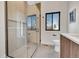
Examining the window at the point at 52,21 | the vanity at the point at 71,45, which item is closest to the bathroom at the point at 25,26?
the window at the point at 52,21

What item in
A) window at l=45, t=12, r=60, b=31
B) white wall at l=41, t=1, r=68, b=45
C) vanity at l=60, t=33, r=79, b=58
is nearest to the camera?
vanity at l=60, t=33, r=79, b=58

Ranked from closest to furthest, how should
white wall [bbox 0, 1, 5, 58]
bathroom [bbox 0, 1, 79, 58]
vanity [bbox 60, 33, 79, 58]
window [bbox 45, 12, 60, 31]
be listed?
vanity [bbox 60, 33, 79, 58]
white wall [bbox 0, 1, 5, 58]
bathroom [bbox 0, 1, 79, 58]
window [bbox 45, 12, 60, 31]

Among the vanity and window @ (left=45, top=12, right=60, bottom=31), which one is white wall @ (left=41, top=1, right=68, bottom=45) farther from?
the vanity

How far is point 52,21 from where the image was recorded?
6.29 m

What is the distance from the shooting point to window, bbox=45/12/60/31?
619 centimetres

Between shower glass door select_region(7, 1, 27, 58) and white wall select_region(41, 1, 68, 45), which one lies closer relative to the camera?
shower glass door select_region(7, 1, 27, 58)

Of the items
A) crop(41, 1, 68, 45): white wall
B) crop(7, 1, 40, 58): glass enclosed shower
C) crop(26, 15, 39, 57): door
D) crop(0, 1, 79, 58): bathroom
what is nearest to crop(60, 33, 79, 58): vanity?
crop(0, 1, 79, 58): bathroom

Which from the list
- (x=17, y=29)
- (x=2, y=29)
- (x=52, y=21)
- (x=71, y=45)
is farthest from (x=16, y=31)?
(x=52, y=21)

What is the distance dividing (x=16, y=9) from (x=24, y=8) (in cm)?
31

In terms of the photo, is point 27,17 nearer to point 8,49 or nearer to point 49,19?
point 8,49

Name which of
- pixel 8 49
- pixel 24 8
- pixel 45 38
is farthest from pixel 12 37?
pixel 45 38

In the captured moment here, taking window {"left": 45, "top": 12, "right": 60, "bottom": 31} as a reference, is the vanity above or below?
below

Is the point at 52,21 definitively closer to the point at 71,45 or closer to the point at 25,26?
the point at 25,26

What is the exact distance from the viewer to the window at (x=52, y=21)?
6.19 m
